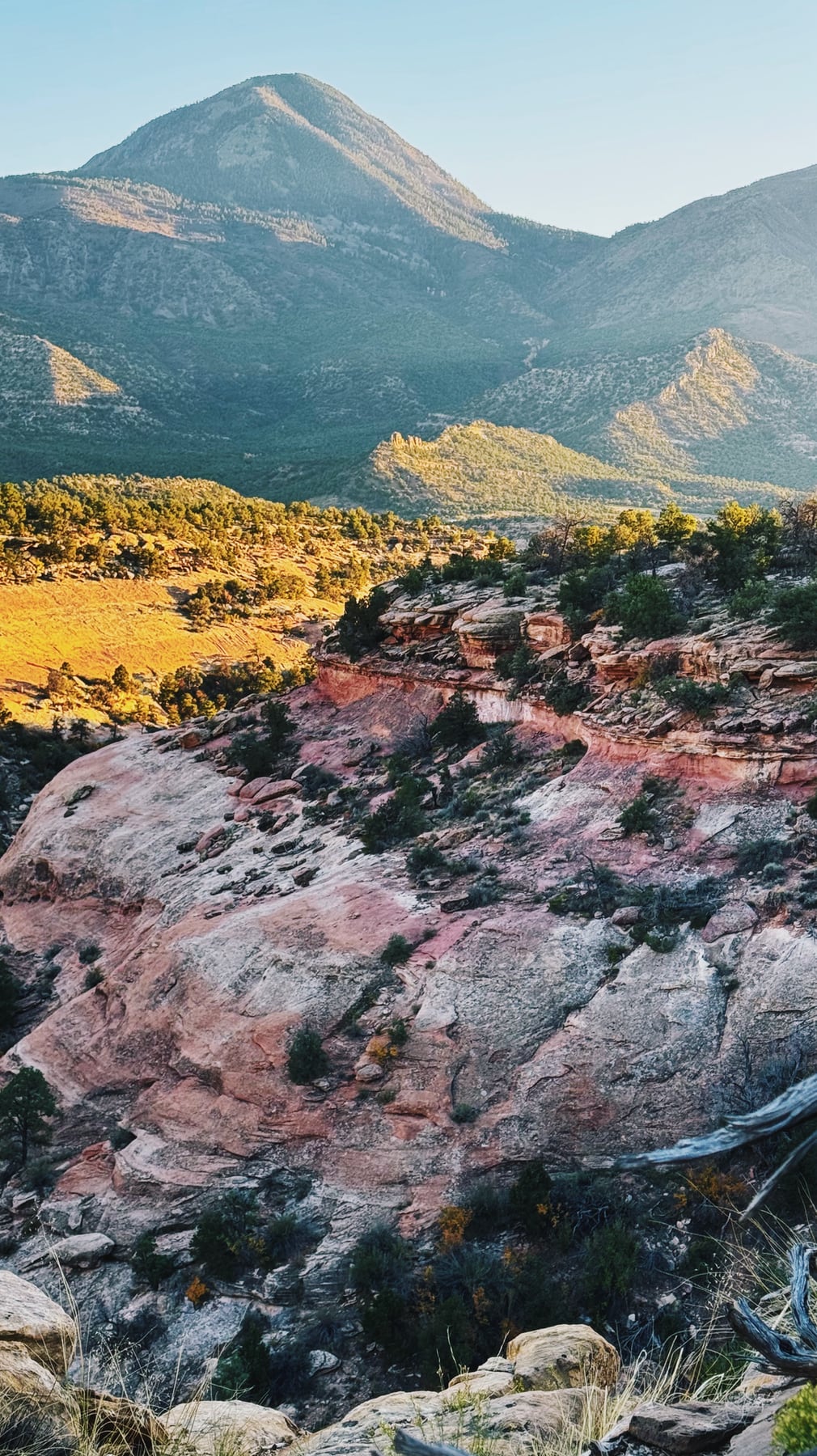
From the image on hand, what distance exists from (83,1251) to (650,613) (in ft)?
60.5

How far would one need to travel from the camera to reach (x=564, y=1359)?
31.8 ft

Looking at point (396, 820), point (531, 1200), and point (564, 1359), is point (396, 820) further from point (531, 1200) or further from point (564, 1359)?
point (564, 1359)

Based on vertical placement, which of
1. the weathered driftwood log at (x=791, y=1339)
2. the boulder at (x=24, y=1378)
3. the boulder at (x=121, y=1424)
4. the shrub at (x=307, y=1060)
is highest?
the weathered driftwood log at (x=791, y=1339)

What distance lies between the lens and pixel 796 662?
22.0m

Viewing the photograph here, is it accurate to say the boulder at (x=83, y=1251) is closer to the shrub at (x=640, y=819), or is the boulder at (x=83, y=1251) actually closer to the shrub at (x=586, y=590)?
the shrub at (x=640, y=819)

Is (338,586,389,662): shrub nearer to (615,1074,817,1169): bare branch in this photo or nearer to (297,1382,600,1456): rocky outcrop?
(297,1382,600,1456): rocky outcrop

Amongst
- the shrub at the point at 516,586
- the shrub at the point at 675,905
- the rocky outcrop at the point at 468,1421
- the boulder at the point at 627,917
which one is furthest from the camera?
the shrub at the point at 516,586

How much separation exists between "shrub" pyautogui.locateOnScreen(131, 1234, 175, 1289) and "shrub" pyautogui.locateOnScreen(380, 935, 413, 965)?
6.26m

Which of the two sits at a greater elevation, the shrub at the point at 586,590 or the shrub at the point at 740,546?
the shrub at the point at 740,546

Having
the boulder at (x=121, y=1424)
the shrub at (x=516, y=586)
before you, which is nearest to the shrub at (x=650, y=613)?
the shrub at (x=516, y=586)

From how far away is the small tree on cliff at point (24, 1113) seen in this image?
20469 millimetres

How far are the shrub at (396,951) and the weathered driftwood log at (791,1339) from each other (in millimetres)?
14330

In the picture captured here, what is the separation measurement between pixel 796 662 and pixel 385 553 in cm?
6542

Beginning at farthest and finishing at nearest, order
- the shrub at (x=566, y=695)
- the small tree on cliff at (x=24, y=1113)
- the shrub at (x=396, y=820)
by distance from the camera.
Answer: the shrub at (x=566, y=695), the shrub at (x=396, y=820), the small tree on cliff at (x=24, y=1113)
